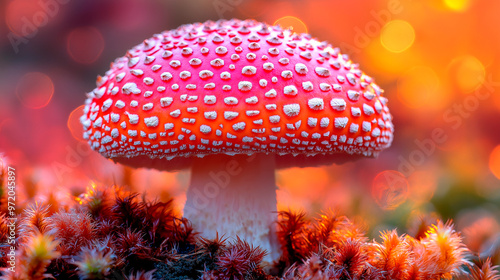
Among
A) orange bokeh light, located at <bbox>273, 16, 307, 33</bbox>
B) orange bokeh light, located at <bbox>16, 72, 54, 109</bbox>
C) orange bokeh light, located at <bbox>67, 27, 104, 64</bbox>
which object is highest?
orange bokeh light, located at <bbox>273, 16, 307, 33</bbox>

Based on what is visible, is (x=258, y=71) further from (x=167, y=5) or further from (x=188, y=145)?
(x=167, y=5)

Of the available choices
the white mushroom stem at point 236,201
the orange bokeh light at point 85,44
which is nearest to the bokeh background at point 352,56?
the orange bokeh light at point 85,44

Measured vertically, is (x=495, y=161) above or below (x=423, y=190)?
above

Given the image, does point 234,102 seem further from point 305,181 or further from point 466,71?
point 466,71

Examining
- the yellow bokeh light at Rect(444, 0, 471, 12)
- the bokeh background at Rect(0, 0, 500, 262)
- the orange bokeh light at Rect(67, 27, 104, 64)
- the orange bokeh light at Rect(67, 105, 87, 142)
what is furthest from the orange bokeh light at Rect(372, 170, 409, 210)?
the orange bokeh light at Rect(67, 27, 104, 64)

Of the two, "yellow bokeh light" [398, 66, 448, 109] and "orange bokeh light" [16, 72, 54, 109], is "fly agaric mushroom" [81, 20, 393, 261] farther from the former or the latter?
"yellow bokeh light" [398, 66, 448, 109]

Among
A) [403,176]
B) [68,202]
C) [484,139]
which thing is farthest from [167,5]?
[484,139]

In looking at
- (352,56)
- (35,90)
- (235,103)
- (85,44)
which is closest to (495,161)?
(352,56)
